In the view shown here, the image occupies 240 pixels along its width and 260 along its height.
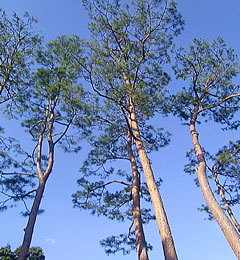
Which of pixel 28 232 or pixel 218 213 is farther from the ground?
pixel 28 232

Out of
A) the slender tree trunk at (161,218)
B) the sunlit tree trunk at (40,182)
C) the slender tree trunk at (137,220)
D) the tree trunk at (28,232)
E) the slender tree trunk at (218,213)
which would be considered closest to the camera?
the slender tree trunk at (161,218)

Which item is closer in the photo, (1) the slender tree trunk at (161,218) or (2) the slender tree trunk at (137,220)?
(1) the slender tree trunk at (161,218)

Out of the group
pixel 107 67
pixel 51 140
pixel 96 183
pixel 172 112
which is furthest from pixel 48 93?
pixel 172 112

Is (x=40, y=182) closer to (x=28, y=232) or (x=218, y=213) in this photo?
(x=28, y=232)

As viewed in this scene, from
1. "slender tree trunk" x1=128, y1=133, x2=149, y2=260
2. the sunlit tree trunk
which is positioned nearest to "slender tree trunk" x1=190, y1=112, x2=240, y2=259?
"slender tree trunk" x1=128, y1=133, x2=149, y2=260

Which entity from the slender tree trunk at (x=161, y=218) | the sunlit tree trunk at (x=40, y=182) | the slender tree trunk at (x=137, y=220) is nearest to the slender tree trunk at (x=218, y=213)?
the slender tree trunk at (x=161, y=218)

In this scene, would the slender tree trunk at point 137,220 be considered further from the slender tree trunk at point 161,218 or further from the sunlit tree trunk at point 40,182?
the sunlit tree trunk at point 40,182

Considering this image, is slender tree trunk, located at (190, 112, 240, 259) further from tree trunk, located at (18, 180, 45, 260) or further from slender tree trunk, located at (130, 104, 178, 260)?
tree trunk, located at (18, 180, 45, 260)

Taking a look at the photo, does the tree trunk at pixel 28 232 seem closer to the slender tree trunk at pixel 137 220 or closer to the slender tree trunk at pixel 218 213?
the slender tree trunk at pixel 137 220

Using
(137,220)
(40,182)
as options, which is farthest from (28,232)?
(137,220)

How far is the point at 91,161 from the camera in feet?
25.2

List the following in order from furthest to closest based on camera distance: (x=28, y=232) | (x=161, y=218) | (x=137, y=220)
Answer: (x=137, y=220), (x=28, y=232), (x=161, y=218)

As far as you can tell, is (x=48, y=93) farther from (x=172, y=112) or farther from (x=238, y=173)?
(x=238, y=173)

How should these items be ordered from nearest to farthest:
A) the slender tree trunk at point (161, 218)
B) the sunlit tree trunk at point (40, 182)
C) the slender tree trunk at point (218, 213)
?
the slender tree trunk at point (161, 218)
the slender tree trunk at point (218, 213)
the sunlit tree trunk at point (40, 182)
